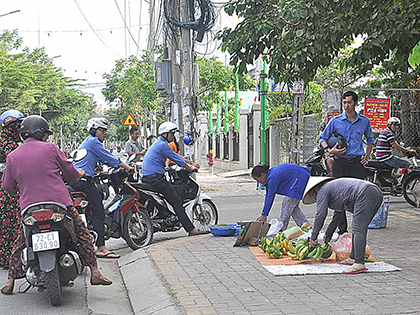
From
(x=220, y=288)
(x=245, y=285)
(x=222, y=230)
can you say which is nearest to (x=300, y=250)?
(x=245, y=285)

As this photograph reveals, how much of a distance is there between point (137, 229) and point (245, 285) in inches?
123

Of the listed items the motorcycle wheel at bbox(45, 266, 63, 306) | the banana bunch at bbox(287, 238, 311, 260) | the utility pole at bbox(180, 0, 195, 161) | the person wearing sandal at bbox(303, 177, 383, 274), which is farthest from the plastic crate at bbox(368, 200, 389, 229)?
the utility pole at bbox(180, 0, 195, 161)

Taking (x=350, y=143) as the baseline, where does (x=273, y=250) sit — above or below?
below

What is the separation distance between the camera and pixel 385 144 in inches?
521

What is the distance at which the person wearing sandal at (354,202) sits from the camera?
6.27 m

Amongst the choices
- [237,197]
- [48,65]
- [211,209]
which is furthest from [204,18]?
[48,65]

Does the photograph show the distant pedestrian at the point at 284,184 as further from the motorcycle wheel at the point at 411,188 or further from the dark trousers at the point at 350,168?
the motorcycle wheel at the point at 411,188

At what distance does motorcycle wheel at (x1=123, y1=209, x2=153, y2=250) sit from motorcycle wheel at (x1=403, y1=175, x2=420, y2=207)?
659 cm

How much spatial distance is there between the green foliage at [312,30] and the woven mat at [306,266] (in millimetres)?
3418

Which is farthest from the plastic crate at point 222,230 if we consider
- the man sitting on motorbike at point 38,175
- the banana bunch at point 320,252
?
the man sitting on motorbike at point 38,175

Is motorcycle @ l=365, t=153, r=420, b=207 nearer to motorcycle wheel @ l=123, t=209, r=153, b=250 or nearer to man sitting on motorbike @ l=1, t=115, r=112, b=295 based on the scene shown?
motorcycle wheel @ l=123, t=209, r=153, b=250

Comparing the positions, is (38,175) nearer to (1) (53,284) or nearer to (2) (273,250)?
(1) (53,284)

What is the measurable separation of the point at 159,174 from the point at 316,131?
1453 cm

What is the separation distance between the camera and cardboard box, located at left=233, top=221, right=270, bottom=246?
319 inches
